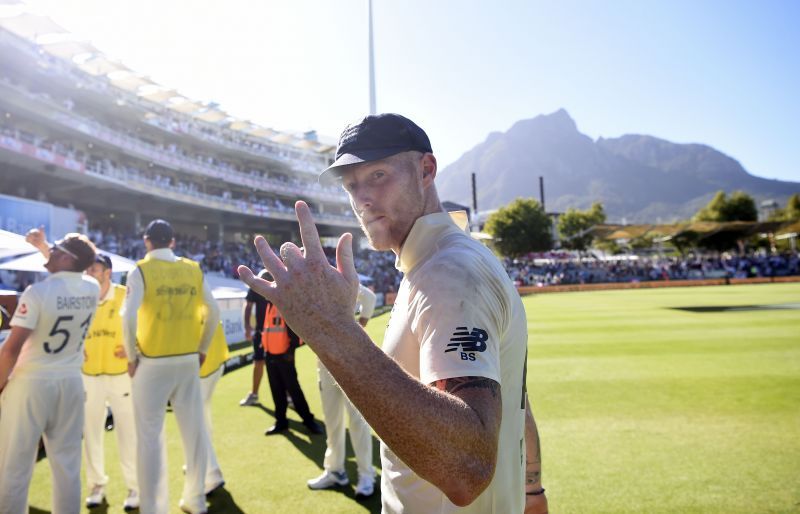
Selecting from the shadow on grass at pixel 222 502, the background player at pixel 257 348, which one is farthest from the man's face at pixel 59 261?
the background player at pixel 257 348

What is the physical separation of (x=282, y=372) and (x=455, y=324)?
19.5 ft

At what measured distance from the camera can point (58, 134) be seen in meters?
33.6

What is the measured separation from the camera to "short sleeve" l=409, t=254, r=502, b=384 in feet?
3.77

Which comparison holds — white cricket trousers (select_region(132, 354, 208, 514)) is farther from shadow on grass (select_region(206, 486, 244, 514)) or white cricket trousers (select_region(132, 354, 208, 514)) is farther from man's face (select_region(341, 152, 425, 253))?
man's face (select_region(341, 152, 425, 253))

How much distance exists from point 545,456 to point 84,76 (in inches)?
1704

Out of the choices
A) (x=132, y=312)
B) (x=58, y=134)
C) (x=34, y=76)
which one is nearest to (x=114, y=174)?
(x=58, y=134)

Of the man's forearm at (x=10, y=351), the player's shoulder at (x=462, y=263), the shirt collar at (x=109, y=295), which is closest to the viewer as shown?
the player's shoulder at (x=462, y=263)

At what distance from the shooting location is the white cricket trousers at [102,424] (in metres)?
4.64

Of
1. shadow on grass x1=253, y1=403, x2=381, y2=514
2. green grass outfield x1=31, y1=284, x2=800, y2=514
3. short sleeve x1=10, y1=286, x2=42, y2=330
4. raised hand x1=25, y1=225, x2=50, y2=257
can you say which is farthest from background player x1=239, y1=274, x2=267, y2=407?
short sleeve x1=10, y1=286, x2=42, y2=330

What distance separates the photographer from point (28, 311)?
11.9 ft

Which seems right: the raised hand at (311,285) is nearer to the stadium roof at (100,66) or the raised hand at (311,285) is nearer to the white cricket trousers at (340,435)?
the white cricket trousers at (340,435)

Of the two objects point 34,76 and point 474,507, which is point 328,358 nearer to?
point 474,507

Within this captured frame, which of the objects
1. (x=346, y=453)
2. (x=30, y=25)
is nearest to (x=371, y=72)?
(x=346, y=453)

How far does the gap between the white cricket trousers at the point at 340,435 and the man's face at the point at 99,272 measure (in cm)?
262
